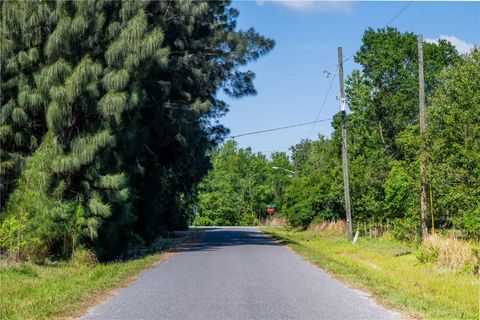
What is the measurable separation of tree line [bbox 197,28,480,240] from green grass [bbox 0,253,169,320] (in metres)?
12.3

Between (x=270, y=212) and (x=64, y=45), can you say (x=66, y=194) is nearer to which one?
(x=64, y=45)

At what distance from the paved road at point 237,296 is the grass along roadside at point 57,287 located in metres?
0.42

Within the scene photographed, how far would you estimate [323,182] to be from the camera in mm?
52344

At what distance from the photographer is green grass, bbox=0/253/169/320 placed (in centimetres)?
1017

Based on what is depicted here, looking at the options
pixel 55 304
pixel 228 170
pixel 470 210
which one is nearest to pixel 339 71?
pixel 470 210

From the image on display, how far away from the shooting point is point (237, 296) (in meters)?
12.0

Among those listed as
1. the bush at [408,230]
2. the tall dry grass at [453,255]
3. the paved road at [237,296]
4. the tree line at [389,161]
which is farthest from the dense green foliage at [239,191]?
the paved road at [237,296]

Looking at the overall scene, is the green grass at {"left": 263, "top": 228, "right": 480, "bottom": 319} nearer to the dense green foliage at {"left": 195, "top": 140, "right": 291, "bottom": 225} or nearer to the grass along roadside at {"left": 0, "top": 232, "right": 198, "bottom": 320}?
the grass along roadside at {"left": 0, "top": 232, "right": 198, "bottom": 320}

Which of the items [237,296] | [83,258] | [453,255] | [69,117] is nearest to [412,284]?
[453,255]

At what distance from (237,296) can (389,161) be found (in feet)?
110

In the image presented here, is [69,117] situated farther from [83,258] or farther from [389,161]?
[389,161]

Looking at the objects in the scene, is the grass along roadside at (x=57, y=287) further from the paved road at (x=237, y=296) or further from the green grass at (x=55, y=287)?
the paved road at (x=237, y=296)

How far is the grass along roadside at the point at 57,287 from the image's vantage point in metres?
10.2

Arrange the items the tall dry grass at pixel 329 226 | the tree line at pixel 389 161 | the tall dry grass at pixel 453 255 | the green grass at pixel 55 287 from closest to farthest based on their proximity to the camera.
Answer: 1. the green grass at pixel 55 287
2. the tall dry grass at pixel 453 255
3. the tree line at pixel 389 161
4. the tall dry grass at pixel 329 226
